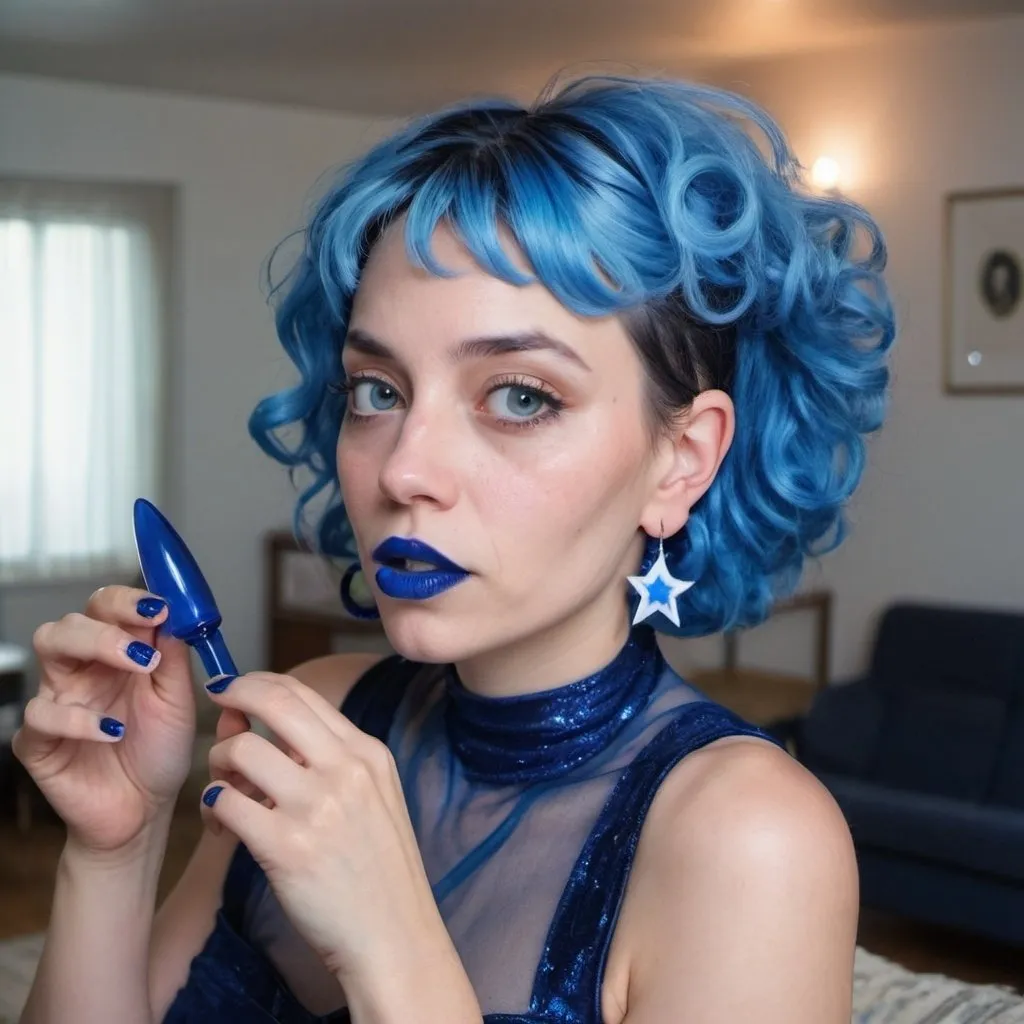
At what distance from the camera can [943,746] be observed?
12.9 ft

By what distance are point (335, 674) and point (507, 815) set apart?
0.30 m

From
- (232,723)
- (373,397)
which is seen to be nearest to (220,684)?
(232,723)

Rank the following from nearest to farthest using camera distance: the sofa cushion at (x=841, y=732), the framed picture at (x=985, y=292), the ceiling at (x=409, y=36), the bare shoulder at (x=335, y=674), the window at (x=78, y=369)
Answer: the bare shoulder at (x=335, y=674) < the sofa cushion at (x=841, y=732) < the ceiling at (x=409, y=36) < the framed picture at (x=985, y=292) < the window at (x=78, y=369)

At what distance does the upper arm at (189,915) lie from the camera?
116 cm

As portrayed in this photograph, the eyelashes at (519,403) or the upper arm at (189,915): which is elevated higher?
the eyelashes at (519,403)

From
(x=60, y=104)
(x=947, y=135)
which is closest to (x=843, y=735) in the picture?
(x=947, y=135)

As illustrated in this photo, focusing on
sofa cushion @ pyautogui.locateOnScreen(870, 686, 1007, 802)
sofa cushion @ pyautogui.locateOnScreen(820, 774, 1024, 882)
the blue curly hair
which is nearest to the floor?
sofa cushion @ pyautogui.locateOnScreen(820, 774, 1024, 882)

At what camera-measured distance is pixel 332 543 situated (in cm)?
130

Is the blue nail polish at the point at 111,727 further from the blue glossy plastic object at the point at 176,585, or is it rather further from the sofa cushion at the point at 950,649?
the sofa cushion at the point at 950,649

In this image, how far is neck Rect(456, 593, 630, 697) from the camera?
3.40 ft

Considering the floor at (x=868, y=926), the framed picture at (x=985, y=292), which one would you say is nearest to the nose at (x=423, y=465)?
the floor at (x=868, y=926)

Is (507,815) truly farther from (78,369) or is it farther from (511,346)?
(78,369)

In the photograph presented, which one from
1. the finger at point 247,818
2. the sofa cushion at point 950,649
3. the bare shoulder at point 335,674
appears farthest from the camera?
the sofa cushion at point 950,649

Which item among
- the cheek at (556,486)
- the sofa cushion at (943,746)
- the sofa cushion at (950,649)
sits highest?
the cheek at (556,486)
